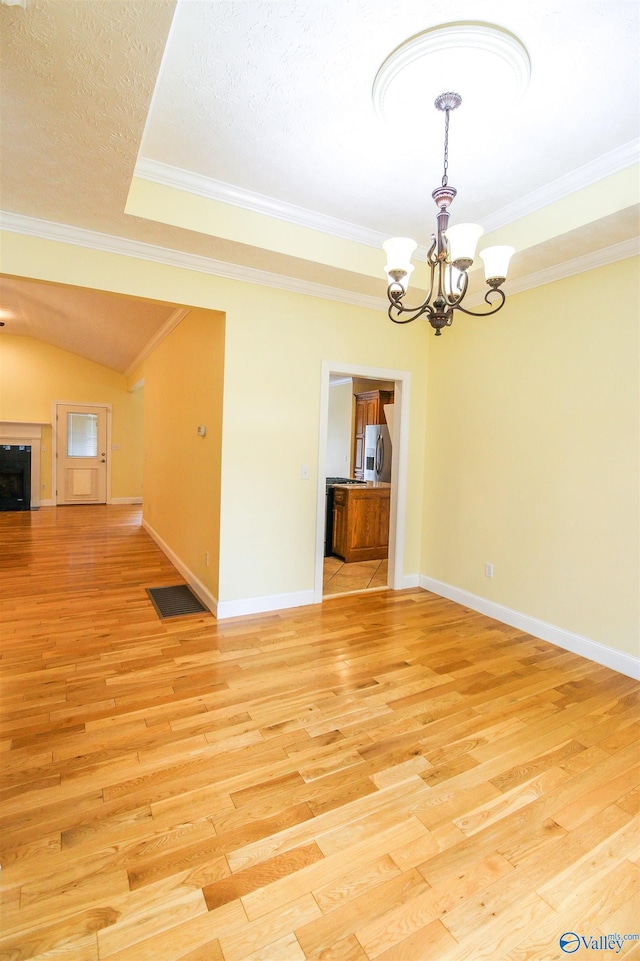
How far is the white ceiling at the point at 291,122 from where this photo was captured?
1671 millimetres

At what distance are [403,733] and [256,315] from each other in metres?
3.12

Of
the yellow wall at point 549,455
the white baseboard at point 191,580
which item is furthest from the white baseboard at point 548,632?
the white baseboard at point 191,580

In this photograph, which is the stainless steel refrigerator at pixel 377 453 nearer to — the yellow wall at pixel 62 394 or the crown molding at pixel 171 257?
the crown molding at pixel 171 257

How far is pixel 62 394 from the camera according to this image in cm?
918

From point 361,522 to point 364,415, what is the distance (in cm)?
328

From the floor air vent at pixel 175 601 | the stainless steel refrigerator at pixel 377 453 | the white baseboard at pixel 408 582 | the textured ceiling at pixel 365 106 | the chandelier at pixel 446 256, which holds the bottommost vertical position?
the floor air vent at pixel 175 601

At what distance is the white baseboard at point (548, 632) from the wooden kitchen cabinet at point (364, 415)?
4.01 m

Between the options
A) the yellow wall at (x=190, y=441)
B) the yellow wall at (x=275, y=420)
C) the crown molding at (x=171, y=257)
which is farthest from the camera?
the yellow wall at (x=190, y=441)

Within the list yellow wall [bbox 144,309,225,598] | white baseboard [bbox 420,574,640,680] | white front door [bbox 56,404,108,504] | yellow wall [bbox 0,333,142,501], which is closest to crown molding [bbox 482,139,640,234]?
yellow wall [bbox 144,309,225,598]

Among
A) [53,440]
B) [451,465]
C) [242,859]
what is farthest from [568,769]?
[53,440]

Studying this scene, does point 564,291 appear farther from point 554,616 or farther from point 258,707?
point 258,707

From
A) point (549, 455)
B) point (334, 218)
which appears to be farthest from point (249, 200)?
point (549, 455)

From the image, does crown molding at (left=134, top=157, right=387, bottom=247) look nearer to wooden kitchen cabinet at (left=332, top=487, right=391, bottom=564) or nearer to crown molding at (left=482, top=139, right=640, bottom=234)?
crown molding at (left=482, top=139, right=640, bottom=234)

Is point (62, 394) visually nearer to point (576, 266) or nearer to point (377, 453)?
point (377, 453)
